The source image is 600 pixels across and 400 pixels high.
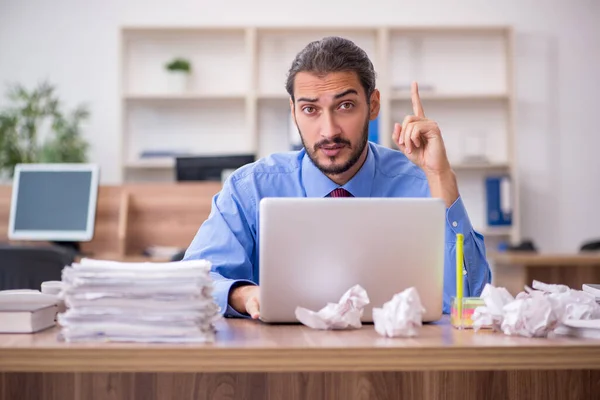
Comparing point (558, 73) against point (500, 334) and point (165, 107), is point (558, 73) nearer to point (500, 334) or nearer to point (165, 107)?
point (165, 107)

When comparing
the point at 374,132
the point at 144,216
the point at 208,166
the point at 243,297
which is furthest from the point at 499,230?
the point at 243,297

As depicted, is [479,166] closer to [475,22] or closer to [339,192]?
[475,22]

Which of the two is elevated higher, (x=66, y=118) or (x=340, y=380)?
(x=66, y=118)

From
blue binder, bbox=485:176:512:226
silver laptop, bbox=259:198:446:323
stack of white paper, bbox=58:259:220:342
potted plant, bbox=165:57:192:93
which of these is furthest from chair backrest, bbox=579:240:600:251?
stack of white paper, bbox=58:259:220:342

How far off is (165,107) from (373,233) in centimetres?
440

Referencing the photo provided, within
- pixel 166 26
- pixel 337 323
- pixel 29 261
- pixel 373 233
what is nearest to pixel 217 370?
pixel 337 323

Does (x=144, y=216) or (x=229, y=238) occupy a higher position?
(x=144, y=216)

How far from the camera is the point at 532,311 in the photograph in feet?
3.90

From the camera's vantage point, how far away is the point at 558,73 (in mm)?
5668

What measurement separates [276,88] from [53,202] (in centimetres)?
206

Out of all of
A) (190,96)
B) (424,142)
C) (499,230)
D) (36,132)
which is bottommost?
(499,230)

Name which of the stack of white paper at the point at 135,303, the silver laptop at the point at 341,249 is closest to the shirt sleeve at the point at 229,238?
the silver laptop at the point at 341,249

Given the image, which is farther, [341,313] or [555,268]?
[555,268]

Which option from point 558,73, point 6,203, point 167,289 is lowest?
point 167,289
